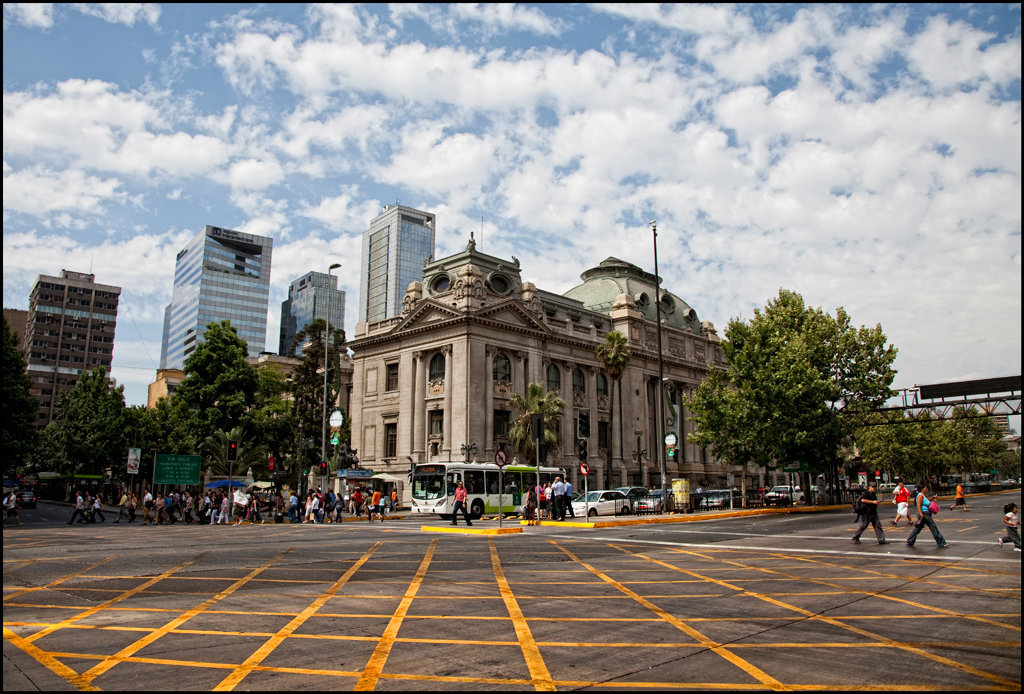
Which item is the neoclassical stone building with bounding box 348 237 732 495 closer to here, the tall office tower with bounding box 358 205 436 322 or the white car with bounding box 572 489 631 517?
the white car with bounding box 572 489 631 517

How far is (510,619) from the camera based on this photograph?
9.20 meters

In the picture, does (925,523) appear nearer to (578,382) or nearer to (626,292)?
(578,382)

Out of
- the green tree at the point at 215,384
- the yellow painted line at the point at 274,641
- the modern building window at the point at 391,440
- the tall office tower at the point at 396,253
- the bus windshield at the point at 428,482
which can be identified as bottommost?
the yellow painted line at the point at 274,641

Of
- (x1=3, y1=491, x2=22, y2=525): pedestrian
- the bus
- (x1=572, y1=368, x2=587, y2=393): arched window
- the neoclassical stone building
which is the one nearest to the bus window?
the bus

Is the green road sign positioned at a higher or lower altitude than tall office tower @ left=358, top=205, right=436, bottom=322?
lower

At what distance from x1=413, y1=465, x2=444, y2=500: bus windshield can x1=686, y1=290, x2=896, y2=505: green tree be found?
18628mm

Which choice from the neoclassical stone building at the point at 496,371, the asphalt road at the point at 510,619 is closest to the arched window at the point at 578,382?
the neoclassical stone building at the point at 496,371

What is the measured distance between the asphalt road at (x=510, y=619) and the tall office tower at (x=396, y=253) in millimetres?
168824

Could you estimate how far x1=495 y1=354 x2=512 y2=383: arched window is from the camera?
183 ft

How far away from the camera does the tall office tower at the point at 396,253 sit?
7328 inches

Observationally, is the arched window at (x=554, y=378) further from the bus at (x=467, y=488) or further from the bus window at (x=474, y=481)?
the bus window at (x=474, y=481)

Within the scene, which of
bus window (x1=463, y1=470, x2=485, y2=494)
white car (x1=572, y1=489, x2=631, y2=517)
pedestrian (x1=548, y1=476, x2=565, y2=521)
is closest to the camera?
pedestrian (x1=548, y1=476, x2=565, y2=521)

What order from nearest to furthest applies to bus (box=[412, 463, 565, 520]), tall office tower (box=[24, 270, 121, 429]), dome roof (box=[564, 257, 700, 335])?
bus (box=[412, 463, 565, 520]), dome roof (box=[564, 257, 700, 335]), tall office tower (box=[24, 270, 121, 429])

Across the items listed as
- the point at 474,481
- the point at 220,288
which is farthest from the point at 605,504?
the point at 220,288
